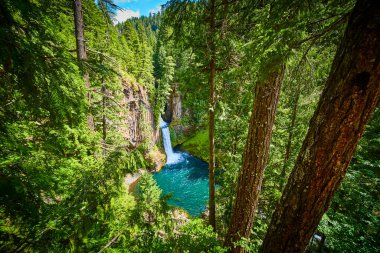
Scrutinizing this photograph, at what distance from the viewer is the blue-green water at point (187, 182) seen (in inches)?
638

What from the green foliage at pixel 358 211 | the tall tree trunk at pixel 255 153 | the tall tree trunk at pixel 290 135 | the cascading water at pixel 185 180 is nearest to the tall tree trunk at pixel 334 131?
the tall tree trunk at pixel 255 153

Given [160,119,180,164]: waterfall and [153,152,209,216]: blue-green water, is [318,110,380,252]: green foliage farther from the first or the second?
[160,119,180,164]: waterfall

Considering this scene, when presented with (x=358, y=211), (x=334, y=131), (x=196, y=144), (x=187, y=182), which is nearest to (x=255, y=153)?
(x=334, y=131)

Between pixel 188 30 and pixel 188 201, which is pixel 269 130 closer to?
pixel 188 30

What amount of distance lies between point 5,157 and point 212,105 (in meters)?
4.56

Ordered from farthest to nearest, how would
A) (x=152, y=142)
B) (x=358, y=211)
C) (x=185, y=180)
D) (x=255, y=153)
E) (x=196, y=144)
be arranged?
(x=196, y=144)
(x=185, y=180)
(x=358, y=211)
(x=255, y=153)
(x=152, y=142)

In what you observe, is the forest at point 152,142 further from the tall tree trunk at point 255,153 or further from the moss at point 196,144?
the moss at point 196,144

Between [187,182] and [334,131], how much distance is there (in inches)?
774

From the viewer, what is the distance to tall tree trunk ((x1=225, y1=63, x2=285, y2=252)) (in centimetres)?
310

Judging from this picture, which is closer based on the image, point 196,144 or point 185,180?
point 185,180

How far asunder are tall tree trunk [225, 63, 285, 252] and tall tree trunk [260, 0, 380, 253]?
1.43m

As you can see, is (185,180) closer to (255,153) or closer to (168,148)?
(168,148)

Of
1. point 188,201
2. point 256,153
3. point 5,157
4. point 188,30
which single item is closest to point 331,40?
A: point 256,153

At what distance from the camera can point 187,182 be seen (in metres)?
20.3
